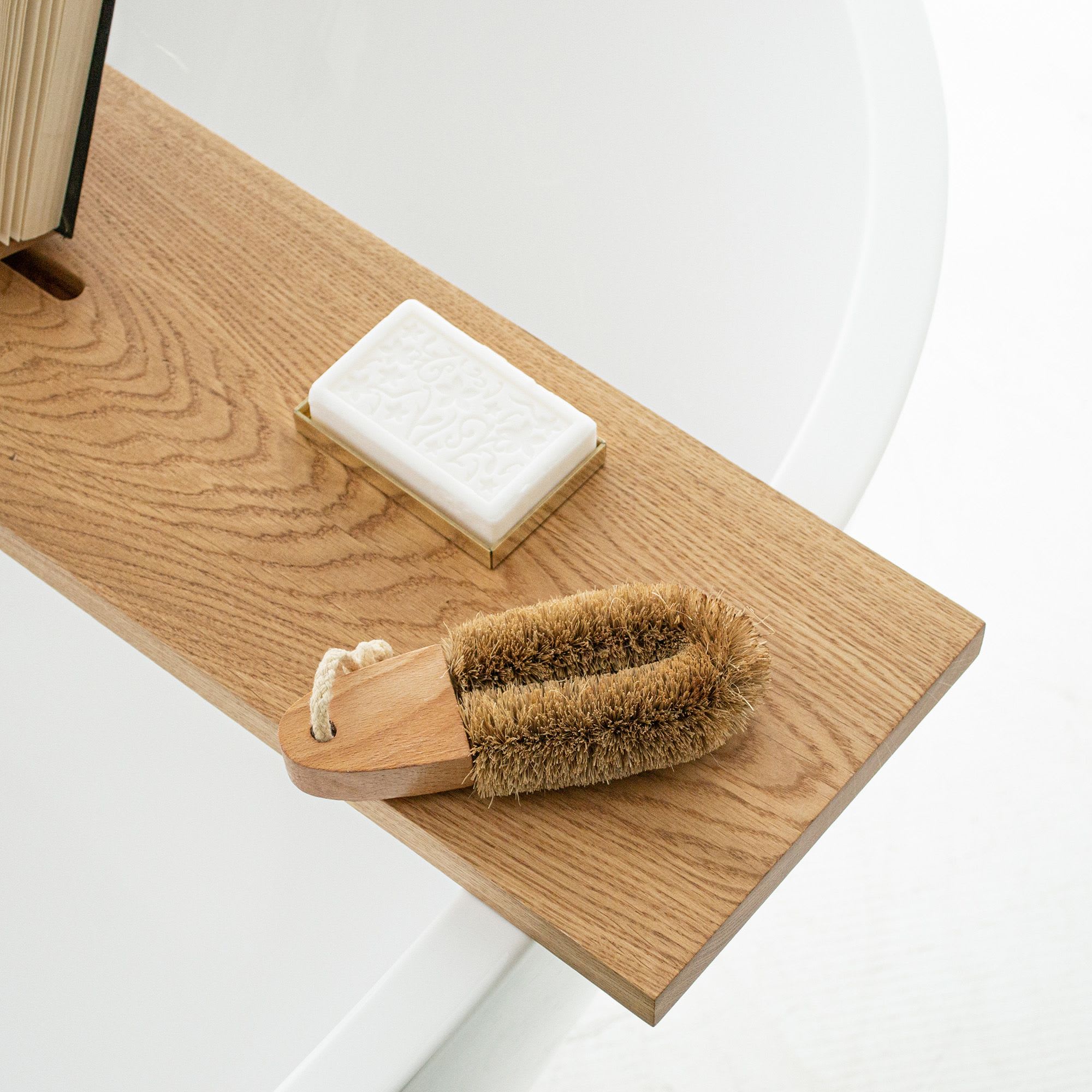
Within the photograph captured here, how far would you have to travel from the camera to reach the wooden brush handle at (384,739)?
0.55m

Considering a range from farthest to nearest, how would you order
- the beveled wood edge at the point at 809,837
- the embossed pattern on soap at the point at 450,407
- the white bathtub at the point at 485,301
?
1. the white bathtub at the point at 485,301
2. the embossed pattern on soap at the point at 450,407
3. the beveled wood edge at the point at 809,837

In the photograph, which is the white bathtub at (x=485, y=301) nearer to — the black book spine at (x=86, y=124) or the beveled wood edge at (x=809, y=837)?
the beveled wood edge at (x=809, y=837)

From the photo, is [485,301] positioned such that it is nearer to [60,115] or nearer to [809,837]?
[60,115]

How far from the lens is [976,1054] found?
4.23 ft

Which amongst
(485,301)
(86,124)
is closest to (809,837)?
(86,124)

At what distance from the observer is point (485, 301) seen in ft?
4.19

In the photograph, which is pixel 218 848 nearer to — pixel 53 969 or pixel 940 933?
pixel 53 969

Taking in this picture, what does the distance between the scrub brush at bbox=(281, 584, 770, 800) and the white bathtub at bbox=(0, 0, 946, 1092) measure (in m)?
0.09

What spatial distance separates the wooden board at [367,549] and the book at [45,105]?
1.5 inches

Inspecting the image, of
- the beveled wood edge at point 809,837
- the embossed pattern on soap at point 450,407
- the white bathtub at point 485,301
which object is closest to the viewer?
the beveled wood edge at point 809,837

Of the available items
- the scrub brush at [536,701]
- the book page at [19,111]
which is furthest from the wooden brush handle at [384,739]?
the book page at [19,111]

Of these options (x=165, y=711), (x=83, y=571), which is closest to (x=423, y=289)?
(x=83, y=571)

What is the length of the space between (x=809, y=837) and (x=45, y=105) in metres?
0.57

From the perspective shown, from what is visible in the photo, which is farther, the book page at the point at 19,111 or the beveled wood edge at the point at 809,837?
the book page at the point at 19,111
